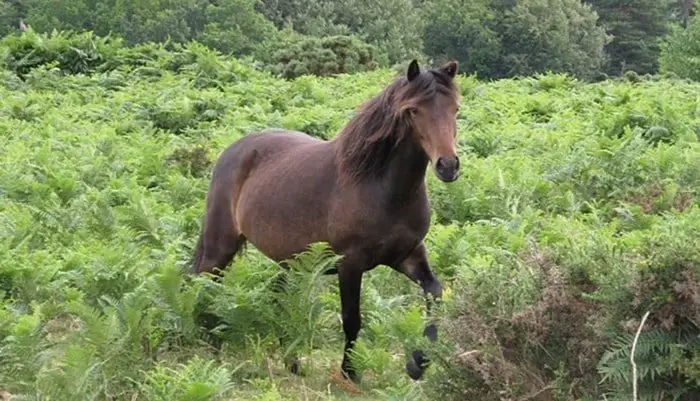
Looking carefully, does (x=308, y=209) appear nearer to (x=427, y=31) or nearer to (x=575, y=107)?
(x=575, y=107)

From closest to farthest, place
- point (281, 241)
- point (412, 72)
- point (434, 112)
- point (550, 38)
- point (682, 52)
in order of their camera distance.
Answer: point (434, 112), point (412, 72), point (281, 241), point (682, 52), point (550, 38)

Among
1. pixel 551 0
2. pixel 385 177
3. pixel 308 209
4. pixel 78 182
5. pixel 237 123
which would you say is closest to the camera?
pixel 385 177

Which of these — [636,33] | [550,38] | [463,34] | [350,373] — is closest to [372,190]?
[350,373]

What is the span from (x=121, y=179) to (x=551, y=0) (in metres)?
50.0

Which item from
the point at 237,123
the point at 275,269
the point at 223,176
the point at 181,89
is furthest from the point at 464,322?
the point at 181,89

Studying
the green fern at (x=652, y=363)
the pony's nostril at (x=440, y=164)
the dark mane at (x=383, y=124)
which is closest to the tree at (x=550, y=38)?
the dark mane at (x=383, y=124)

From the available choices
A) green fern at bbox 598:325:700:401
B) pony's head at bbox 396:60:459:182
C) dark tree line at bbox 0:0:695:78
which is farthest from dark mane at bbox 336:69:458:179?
dark tree line at bbox 0:0:695:78

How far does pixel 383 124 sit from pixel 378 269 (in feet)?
6.86

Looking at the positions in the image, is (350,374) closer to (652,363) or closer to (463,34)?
(652,363)

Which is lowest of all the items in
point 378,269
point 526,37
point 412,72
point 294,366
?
point 526,37

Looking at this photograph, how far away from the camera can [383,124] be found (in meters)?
5.44

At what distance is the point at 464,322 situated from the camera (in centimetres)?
408

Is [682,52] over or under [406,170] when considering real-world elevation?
under

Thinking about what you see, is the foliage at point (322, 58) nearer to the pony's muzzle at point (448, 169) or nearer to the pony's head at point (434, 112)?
the pony's head at point (434, 112)
